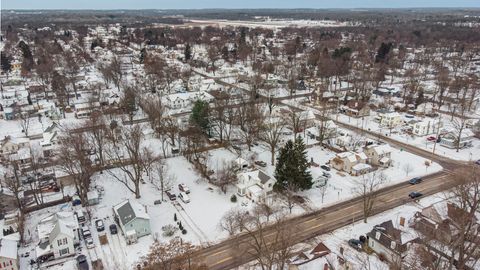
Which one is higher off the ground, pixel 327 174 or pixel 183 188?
pixel 183 188

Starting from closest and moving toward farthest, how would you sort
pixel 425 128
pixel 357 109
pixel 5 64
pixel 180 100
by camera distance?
pixel 425 128
pixel 357 109
pixel 180 100
pixel 5 64

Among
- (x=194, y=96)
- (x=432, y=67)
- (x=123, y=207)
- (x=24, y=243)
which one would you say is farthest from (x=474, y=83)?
(x=24, y=243)

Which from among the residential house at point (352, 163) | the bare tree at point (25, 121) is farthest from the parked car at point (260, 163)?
the bare tree at point (25, 121)

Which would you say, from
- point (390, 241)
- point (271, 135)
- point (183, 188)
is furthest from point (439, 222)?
point (183, 188)

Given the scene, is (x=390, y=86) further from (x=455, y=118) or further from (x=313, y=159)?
(x=313, y=159)

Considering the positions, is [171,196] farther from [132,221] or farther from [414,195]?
[414,195]

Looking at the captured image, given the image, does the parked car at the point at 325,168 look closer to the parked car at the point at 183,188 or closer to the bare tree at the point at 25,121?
the parked car at the point at 183,188

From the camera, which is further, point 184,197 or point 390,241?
point 184,197

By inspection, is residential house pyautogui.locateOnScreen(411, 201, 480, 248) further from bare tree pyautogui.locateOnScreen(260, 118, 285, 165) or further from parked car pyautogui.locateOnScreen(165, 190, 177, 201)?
parked car pyautogui.locateOnScreen(165, 190, 177, 201)
